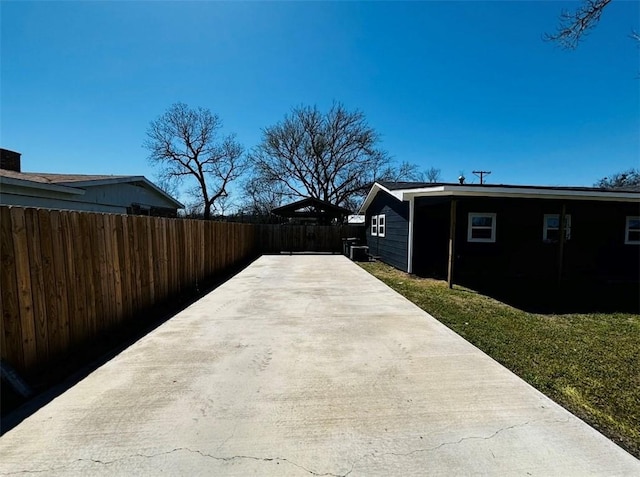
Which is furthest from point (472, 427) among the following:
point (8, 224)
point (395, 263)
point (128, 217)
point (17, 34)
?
point (17, 34)

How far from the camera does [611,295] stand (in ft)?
24.0

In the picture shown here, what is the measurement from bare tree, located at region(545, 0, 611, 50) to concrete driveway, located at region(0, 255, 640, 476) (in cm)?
530

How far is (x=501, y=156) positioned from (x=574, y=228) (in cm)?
2108

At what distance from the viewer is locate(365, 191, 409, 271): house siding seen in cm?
1074

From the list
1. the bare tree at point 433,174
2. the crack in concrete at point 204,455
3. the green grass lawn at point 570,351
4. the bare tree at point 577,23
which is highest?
the bare tree at point 433,174

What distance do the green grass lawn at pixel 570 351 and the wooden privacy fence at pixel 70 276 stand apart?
4561mm

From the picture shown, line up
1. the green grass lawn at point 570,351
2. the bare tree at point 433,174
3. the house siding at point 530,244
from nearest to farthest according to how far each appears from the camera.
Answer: the green grass lawn at point 570,351
the house siding at point 530,244
the bare tree at point 433,174

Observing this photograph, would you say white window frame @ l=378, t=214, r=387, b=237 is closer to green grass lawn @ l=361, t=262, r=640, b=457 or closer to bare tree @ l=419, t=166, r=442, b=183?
green grass lawn @ l=361, t=262, r=640, b=457

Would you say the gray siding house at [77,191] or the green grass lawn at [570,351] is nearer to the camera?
the green grass lawn at [570,351]

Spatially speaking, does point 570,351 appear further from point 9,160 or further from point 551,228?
point 9,160

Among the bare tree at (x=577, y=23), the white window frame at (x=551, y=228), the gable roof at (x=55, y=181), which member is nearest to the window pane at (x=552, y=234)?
the white window frame at (x=551, y=228)

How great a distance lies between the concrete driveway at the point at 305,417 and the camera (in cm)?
187

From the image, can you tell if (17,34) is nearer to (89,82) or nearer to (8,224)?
(89,82)

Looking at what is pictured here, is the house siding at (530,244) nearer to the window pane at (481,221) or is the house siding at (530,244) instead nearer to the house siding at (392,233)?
the window pane at (481,221)
